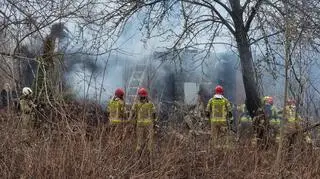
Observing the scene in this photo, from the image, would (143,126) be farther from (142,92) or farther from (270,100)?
(270,100)

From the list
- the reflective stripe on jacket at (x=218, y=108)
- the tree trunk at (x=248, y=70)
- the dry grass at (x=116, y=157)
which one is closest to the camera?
the dry grass at (x=116, y=157)

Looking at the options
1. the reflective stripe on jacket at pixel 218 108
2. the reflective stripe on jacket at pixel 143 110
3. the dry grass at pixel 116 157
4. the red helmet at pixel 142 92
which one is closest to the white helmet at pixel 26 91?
the dry grass at pixel 116 157

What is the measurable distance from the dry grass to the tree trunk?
4.05m

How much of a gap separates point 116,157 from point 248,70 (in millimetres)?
5793

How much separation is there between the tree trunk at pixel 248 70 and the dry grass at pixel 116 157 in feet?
13.3

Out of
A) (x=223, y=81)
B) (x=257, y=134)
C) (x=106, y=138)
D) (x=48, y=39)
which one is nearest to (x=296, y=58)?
(x=257, y=134)

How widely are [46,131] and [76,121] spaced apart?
17.8 inches

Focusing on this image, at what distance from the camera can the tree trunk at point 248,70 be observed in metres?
11.5

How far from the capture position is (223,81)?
1916 cm

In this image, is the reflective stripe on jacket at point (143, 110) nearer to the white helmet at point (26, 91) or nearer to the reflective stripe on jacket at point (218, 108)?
the reflective stripe on jacket at point (218, 108)

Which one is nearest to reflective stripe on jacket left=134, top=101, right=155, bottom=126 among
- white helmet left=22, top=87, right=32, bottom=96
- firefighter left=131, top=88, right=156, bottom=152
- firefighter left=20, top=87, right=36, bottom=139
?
firefighter left=131, top=88, right=156, bottom=152

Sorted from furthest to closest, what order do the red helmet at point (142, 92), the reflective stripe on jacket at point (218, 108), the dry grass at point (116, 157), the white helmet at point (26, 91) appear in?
the reflective stripe on jacket at point (218, 108)
the red helmet at point (142, 92)
the white helmet at point (26, 91)
the dry grass at point (116, 157)

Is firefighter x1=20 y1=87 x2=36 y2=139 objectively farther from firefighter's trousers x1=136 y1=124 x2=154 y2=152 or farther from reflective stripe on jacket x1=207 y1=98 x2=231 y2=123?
reflective stripe on jacket x1=207 y1=98 x2=231 y2=123

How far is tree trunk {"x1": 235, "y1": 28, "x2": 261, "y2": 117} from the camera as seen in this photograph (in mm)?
11469
